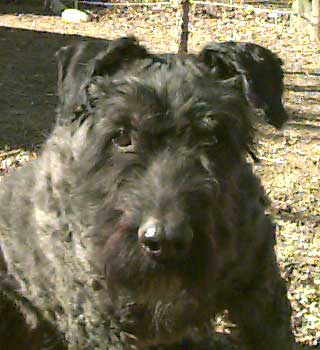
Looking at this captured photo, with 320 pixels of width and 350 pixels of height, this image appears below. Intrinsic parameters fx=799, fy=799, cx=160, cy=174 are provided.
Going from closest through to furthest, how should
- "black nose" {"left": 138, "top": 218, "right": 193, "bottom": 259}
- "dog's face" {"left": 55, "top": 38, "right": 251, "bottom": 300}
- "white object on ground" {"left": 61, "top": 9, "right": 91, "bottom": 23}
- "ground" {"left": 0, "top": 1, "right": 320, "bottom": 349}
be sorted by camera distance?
"black nose" {"left": 138, "top": 218, "right": 193, "bottom": 259} < "dog's face" {"left": 55, "top": 38, "right": 251, "bottom": 300} < "ground" {"left": 0, "top": 1, "right": 320, "bottom": 349} < "white object on ground" {"left": 61, "top": 9, "right": 91, "bottom": 23}

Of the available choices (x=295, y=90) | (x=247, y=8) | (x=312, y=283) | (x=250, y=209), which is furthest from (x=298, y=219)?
(x=247, y=8)

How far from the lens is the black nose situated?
3020 mm

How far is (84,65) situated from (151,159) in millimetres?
632

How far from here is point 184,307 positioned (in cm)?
345

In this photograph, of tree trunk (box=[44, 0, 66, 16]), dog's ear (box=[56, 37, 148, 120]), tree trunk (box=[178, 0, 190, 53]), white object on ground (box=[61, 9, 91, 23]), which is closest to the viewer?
dog's ear (box=[56, 37, 148, 120])

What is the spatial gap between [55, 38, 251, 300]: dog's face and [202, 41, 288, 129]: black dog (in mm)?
77

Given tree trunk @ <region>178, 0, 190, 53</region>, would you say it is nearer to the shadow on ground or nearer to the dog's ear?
the shadow on ground

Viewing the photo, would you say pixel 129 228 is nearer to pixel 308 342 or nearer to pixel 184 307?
pixel 184 307

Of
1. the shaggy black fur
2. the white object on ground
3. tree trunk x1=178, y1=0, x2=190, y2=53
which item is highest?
the shaggy black fur

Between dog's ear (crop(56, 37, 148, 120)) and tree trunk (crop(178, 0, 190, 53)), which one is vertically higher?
dog's ear (crop(56, 37, 148, 120))

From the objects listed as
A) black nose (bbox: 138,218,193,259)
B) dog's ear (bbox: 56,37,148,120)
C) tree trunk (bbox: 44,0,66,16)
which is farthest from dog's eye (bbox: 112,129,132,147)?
tree trunk (bbox: 44,0,66,16)

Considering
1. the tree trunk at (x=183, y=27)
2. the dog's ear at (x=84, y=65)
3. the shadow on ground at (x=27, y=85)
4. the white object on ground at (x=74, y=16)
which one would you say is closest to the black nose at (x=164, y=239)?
the dog's ear at (x=84, y=65)

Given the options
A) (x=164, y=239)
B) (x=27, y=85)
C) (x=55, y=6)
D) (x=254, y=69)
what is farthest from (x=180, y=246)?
(x=55, y=6)

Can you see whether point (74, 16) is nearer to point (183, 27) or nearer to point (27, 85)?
point (27, 85)
